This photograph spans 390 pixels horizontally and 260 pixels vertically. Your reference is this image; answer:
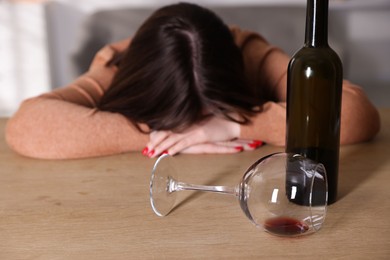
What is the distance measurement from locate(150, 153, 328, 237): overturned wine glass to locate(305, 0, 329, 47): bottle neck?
165 millimetres

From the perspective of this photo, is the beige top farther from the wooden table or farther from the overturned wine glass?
the overturned wine glass

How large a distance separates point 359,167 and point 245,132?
0.28 meters

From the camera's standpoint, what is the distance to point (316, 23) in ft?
2.36

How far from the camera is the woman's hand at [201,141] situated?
113cm

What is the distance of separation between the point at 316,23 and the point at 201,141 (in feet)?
1.60

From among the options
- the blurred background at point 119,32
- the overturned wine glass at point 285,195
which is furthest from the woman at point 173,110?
the blurred background at point 119,32

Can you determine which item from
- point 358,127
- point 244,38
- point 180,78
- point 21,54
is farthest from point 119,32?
point 358,127

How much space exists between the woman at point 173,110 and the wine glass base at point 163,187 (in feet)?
0.94

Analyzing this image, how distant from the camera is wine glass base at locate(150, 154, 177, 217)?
30.7 inches

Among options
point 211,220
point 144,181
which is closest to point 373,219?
point 211,220

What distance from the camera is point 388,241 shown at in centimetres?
69

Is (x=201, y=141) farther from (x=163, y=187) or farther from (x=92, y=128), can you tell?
(x=163, y=187)

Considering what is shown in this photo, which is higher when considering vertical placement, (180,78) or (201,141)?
(180,78)

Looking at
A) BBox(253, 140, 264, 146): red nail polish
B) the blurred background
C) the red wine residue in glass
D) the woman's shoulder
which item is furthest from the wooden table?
the blurred background
